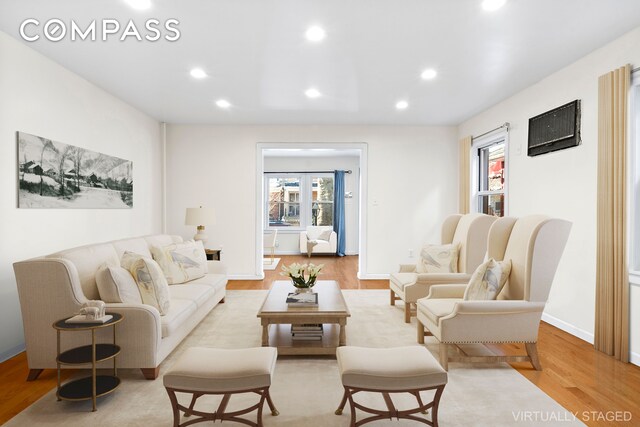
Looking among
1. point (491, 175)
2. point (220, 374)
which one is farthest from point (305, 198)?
point (220, 374)

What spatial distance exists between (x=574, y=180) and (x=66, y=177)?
16.4 ft

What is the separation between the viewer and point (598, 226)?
3293 mm

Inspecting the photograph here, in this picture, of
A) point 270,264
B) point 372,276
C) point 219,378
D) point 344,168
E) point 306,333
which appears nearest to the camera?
point 219,378

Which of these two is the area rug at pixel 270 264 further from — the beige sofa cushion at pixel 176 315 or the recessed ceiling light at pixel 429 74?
the recessed ceiling light at pixel 429 74

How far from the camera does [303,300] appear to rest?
11.0 ft

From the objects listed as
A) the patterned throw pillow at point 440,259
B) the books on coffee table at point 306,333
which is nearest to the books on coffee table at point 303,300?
the books on coffee table at point 306,333

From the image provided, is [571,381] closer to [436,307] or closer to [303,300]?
[436,307]

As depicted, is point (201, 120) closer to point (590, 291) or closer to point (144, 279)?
point (144, 279)

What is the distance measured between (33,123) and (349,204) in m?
7.59

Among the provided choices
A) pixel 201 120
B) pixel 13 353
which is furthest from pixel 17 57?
pixel 201 120

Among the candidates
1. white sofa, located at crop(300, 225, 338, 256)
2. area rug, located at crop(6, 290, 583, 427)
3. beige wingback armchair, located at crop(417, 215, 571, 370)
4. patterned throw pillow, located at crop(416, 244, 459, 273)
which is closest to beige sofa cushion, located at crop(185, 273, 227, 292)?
area rug, located at crop(6, 290, 583, 427)

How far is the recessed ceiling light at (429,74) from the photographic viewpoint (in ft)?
12.8

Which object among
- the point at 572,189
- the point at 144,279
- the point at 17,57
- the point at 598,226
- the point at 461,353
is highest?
the point at 17,57

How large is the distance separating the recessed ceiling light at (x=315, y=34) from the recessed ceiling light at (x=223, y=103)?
2.15m
